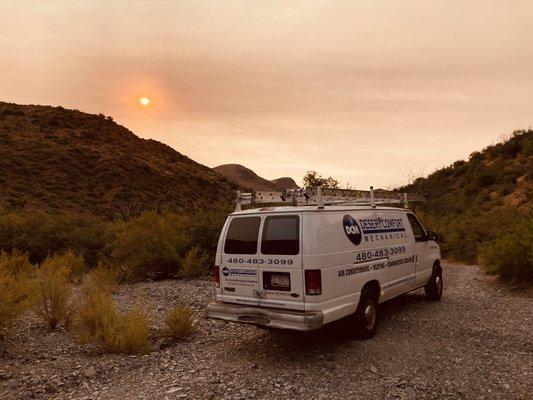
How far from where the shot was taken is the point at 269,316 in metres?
6.77

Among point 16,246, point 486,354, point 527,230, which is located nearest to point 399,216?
point 486,354

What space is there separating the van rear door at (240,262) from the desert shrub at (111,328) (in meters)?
1.38

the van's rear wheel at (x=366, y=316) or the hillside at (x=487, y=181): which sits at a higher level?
the hillside at (x=487, y=181)

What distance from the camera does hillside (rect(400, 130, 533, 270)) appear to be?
1167cm

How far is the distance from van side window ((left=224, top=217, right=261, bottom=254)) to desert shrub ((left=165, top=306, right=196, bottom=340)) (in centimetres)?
155

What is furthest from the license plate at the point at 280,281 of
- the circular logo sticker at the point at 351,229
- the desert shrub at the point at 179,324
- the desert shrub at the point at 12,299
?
the desert shrub at the point at 12,299

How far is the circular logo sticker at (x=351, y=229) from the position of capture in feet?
24.3

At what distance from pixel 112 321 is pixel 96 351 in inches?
20.5

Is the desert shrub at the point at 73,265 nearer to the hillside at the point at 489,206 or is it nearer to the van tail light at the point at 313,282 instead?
the van tail light at the point at 313,282

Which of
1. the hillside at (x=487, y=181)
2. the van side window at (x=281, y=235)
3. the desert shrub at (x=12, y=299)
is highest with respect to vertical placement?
the hillside at (x=487, y=181)

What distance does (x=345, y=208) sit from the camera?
7.57 m

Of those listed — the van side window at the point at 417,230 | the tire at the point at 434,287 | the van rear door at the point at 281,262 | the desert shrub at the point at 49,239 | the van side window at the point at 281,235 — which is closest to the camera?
the van rear door at the point at 281,262

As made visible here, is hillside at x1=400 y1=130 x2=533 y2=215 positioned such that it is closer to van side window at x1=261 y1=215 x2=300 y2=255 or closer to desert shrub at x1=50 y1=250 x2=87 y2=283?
desert shrub at x1=50 y1=250 x2=87 y2=283

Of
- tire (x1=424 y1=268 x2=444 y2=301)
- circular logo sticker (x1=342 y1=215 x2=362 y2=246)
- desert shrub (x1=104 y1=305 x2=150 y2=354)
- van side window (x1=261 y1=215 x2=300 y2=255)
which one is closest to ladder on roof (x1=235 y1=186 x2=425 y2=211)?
circular logo sticker (x1=342 y1=215 x2=362 y2=246)
